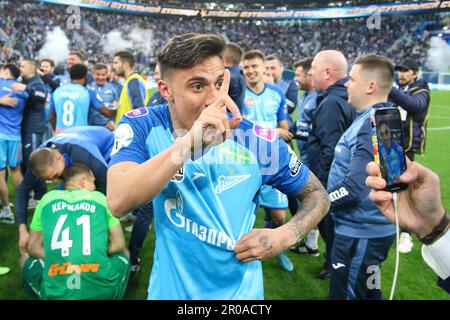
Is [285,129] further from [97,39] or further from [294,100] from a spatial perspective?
[97,39]

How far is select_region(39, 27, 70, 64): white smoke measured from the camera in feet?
112

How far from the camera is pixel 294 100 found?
750cm

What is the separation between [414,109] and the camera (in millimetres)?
5125

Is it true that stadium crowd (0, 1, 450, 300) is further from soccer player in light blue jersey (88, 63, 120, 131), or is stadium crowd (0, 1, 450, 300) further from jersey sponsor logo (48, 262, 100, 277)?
soccer player in light blue jersey (88, 63, 120, 131)

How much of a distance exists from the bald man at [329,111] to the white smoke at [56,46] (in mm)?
33483

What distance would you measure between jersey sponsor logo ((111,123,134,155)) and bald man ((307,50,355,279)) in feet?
7.91

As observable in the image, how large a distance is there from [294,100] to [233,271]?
20.0 feet

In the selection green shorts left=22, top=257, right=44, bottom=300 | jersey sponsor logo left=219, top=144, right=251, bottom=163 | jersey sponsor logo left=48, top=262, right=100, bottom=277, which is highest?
jersey sponsor logo left=219, top=144, right=251, bottom=163

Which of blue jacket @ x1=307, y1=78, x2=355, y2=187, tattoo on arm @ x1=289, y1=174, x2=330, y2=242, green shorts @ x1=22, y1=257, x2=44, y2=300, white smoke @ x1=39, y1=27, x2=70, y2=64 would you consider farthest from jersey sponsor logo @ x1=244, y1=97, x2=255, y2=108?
white smoke @ x1=39, y1=27, x2=70, y2=64

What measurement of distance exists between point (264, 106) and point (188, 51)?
11.8 feet

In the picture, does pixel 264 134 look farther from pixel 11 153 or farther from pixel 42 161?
pixel 11 153
